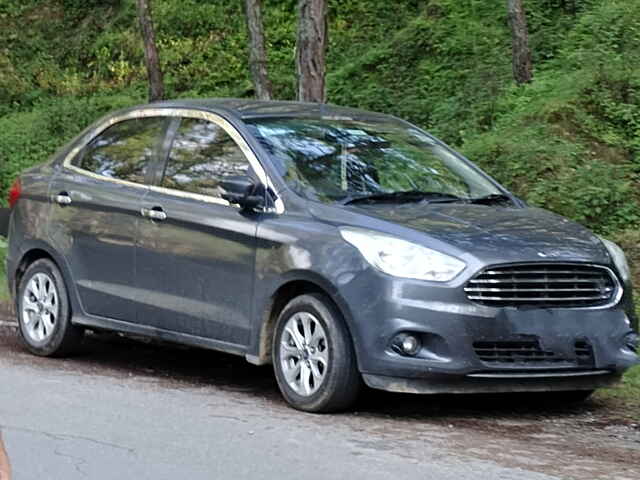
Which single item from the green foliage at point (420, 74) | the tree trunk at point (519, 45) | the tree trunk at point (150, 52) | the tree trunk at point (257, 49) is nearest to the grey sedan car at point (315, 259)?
the green foliage at point (420, 74)

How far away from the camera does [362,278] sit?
8.13m

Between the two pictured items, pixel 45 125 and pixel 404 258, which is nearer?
pixel 404 258

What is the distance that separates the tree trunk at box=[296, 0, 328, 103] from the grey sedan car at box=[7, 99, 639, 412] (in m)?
5.21

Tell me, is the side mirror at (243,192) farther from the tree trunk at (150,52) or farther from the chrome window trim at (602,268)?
the tree trunk at (150,52)

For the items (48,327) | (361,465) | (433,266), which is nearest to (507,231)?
(433,266)

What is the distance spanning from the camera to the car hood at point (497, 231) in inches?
320

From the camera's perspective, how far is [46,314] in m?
10.5

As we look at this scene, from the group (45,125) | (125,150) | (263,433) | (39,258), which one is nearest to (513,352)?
(263,433)

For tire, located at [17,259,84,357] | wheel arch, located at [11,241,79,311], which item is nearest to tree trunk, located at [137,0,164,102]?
wheel arch, located at [11,241,79,311]

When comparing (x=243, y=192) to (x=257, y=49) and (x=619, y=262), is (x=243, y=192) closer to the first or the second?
(x=619, y=262)

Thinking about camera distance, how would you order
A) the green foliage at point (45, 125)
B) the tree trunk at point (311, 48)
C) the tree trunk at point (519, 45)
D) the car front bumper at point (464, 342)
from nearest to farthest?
the car front bumper at point (464, 342)
the tree trunk at point (311, 48)
the tree trunk at point (519, 45)
the green foliage at point (45, 125)

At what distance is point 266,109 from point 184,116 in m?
0.60

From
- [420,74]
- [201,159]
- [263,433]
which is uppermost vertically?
[420,74]

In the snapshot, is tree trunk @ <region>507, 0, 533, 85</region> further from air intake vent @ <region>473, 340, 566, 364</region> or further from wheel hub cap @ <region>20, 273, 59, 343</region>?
air intake vent @ <region>473, 340, 566, 364</region>
